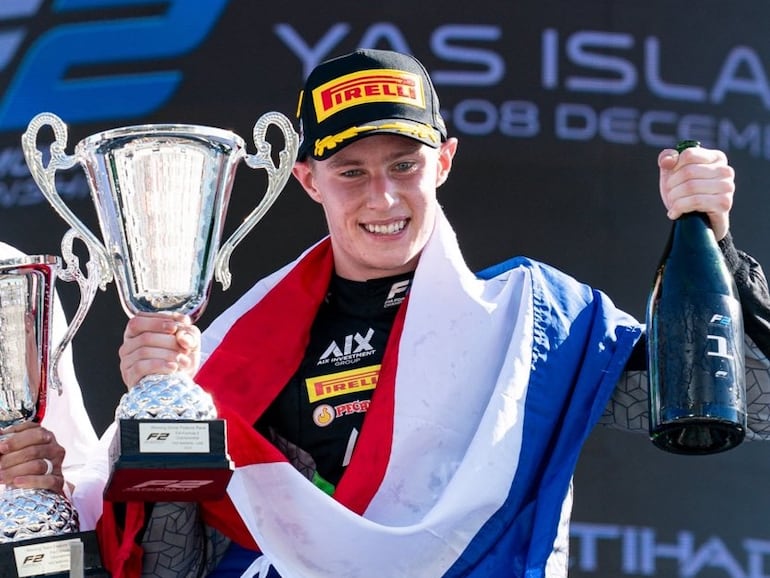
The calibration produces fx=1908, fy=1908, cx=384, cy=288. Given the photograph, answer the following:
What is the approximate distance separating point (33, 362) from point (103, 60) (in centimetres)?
153

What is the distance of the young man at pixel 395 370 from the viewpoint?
3.28 metres

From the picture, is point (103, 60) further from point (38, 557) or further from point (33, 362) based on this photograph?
point (38, 557)

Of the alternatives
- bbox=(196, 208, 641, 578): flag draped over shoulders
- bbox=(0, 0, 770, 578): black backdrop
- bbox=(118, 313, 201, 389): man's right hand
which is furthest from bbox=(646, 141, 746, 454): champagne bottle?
bbox=(0, 0, 770, 578): black backdrop

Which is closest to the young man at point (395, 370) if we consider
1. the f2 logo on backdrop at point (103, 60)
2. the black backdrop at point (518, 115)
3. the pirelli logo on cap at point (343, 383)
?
the pirelli logo on cap at point (343, 383)

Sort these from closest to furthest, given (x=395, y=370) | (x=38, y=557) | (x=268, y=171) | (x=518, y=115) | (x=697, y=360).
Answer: (x=697, y=360) < (x=38, y=557) < (x=268, y=171) < (x=395, y=370) < (x=518, y=115)

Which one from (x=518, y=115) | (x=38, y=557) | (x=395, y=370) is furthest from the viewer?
(x=518, y=115)

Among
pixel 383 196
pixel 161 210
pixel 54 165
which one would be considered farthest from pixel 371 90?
pixel 54 165

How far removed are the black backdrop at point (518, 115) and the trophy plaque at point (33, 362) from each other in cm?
129

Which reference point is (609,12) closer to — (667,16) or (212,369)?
(667,16)

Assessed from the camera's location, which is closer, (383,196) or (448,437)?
(448,437)

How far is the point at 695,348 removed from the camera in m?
3.13

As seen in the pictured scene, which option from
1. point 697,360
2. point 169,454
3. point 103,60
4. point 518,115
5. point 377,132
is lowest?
point 169,454

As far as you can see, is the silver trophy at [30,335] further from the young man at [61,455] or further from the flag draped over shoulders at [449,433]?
the flag draped over shoulders at [449,433]

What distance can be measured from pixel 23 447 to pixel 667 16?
212cm
